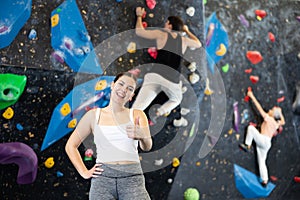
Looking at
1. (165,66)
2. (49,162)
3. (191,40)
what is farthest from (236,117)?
(49,162)

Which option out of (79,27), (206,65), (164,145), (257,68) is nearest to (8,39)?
(79,27)

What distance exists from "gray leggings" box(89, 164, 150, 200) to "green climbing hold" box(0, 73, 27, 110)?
1.06 m

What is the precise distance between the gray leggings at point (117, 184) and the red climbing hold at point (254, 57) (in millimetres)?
2746

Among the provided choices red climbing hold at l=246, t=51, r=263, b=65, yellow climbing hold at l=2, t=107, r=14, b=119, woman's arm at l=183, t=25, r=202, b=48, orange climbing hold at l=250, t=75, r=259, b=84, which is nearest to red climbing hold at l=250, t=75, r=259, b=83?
orange climbing hold at l=250, t=75, r=259, b=84

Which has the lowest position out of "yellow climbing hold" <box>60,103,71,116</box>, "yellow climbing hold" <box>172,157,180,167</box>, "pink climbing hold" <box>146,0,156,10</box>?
"yellow climbing hold" <box>172,157,180,167</box>

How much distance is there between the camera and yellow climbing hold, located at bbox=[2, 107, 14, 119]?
9.85 ft

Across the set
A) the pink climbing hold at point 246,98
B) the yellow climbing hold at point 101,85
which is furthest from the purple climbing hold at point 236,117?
the yellow climbing hold at point 101,85

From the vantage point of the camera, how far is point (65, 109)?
327 centimetres

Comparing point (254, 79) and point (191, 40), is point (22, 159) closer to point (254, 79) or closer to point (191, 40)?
point (191, 40)

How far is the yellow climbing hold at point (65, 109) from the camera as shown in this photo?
3252mm

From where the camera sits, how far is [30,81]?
3.07 meters

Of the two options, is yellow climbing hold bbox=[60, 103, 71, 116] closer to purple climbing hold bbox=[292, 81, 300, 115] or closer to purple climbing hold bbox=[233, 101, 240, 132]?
purple climbing hold bbox=[233, 101, 240, 132]

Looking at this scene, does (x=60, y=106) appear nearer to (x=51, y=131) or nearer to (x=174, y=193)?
(x=51, y=131)

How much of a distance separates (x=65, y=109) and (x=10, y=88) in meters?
0.45
